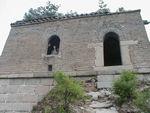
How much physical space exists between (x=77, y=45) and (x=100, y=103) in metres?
3.03

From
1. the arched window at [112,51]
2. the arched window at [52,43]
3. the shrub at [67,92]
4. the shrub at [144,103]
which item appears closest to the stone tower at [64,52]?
the arched window at [52,43]

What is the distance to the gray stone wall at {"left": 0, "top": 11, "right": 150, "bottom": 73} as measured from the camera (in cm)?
574

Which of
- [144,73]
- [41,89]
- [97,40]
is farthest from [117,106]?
[97,40]

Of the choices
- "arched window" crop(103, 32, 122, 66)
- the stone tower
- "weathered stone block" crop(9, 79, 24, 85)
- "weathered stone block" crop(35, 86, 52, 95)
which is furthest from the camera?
"arched window" crop(103, 32, 122, 66)

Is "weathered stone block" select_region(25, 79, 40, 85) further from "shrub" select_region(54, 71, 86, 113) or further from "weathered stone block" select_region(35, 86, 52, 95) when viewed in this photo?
"shrub" select_region(54, 71, 86, 113)

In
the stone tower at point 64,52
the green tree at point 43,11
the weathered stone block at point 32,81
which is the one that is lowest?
the weathered stone block at point 32,81

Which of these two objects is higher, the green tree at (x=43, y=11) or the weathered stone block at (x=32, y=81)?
the green tree at (x=43, y=11)

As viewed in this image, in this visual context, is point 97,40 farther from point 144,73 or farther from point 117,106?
point 117,106

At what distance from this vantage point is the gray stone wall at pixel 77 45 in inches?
226

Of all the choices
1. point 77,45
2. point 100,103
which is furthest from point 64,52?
point 100,103

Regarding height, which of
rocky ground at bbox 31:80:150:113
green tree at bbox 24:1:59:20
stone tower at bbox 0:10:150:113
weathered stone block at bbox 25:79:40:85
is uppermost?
green tree at bbox 24:1:59:20

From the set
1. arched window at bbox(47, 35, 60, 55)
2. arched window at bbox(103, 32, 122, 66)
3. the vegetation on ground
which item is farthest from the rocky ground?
arched window at bbox(103, 32, 122, 66)

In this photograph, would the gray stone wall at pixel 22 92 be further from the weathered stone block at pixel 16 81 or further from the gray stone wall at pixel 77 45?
the gray stone wall at pixel 77 45

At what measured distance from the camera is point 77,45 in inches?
255
